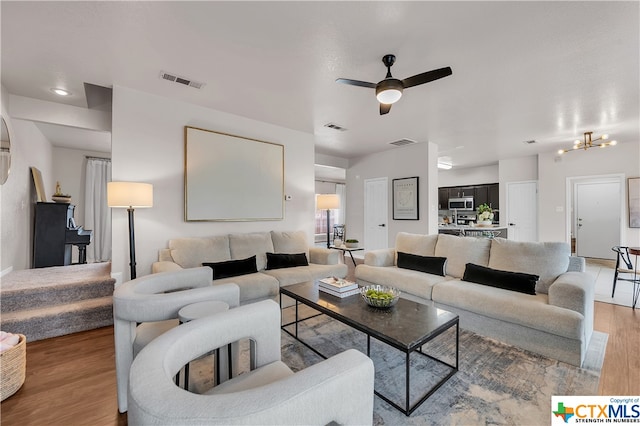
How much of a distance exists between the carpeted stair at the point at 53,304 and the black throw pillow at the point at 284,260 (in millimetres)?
1798

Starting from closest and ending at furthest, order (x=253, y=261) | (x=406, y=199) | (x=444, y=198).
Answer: (x=253, y=261), (x=406, y=199), (x=444, y=198)

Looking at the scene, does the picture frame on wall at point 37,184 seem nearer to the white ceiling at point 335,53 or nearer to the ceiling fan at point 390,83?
the white ceiling at point 335,53

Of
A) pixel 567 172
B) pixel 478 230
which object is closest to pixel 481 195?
pixel 567 172

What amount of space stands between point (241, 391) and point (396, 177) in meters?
5.79

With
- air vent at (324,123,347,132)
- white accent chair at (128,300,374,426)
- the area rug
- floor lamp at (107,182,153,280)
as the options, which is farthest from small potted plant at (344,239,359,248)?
white accent chair at (128,300,374,426)

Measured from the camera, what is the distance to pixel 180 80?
297 centimetres

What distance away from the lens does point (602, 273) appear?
5.20 meters

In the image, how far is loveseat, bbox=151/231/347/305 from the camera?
3088 millimetres

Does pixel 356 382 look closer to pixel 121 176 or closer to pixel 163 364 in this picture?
pixel 163 364

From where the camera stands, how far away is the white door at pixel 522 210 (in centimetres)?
684

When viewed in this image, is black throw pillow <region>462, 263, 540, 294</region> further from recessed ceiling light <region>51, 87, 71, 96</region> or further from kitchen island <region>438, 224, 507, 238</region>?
recessed ceiling light <region>51, 87, 71, 96</region>

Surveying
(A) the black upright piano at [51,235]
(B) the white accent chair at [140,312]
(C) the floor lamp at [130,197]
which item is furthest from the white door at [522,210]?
(A) the black upright piano at [51,235]

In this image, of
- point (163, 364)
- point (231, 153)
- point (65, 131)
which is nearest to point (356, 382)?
point (163, 364)

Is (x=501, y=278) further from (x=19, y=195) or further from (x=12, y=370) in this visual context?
(x=19, y=195)
